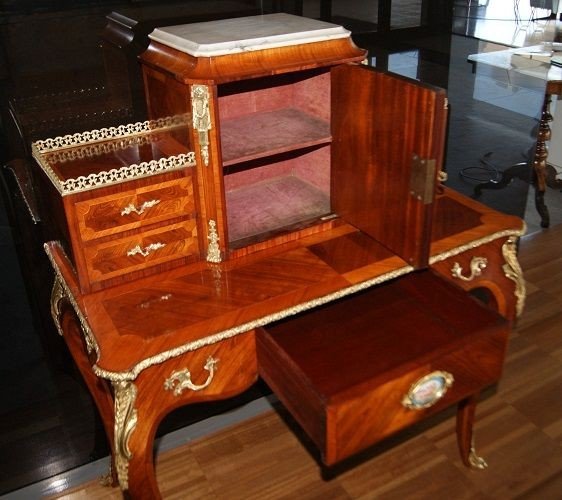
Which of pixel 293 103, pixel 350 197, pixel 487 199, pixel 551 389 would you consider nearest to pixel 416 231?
pixel 350 197

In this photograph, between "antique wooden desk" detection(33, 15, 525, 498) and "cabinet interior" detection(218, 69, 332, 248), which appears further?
"cabinet interior" detection(218, 69, 332, 248)

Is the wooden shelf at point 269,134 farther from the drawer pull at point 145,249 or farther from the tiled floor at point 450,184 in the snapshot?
the tiled floor at point 450,184

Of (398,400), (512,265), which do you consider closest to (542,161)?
(512,265)

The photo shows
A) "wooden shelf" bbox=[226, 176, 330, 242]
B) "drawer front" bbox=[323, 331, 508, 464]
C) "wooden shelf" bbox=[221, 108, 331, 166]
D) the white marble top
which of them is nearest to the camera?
"drawer front" bbox=[323, 331, 508, 464]

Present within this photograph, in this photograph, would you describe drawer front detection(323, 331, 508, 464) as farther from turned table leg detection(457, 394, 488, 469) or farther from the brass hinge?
turned table leg detection(457, 394, 488, 469)

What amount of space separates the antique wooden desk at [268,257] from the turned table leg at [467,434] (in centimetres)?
39

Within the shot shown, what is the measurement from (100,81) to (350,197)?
644 mm

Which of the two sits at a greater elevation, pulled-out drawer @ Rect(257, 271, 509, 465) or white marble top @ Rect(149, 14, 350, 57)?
white marble top @ Rect(149, 14, 350, 57)

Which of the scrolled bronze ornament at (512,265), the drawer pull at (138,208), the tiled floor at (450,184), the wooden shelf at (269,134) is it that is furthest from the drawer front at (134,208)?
the scrolled bronze ornament at (512,265)

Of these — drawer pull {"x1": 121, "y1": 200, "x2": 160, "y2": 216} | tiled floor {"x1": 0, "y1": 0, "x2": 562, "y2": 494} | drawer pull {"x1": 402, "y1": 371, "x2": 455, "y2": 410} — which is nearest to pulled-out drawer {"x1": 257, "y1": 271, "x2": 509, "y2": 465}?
drawer pull {"x1": 402, "y1": 371, "x2": 455, "y2": 410}

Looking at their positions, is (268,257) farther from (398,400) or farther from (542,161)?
(542,161)

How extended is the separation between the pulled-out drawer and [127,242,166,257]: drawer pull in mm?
291

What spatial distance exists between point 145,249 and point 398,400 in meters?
0.60

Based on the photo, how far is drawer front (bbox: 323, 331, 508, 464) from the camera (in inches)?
45.5
